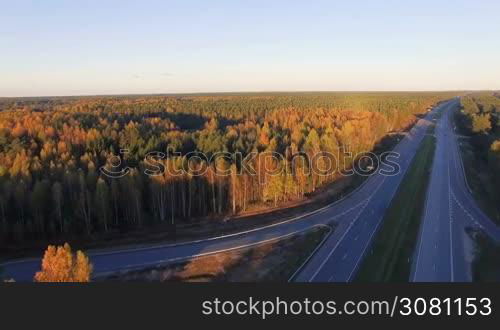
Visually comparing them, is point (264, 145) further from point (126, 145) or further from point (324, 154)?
point (126, 145)

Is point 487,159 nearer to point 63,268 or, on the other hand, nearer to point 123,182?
point 123,182

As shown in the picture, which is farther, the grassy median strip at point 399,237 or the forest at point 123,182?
the forest at point 123,182

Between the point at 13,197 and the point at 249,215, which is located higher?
the point at 13,197

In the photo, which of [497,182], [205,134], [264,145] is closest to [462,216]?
[497,182]

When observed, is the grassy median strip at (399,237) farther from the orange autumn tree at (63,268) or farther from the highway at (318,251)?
the orange autumn tree at (63,268)

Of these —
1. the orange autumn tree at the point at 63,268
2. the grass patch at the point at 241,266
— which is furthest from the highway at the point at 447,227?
the orange autumn tree at the point at 63,268

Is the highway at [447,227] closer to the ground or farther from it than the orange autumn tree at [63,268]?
closer to the ground

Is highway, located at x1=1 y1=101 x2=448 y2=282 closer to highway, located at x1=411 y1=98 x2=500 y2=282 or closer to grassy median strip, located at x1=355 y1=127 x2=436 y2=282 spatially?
grassy median strip, located at x1=355 y1=127 x2=436 y2=282
